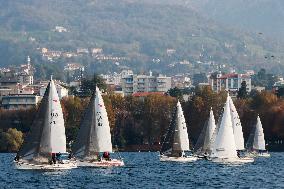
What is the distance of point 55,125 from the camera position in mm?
87375

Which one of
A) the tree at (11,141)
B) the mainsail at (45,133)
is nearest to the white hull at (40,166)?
the mainsail at (45,133)

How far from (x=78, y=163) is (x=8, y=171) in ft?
18.7

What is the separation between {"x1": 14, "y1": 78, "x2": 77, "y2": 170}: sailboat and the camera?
87.1 meters

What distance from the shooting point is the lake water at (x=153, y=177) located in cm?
7650

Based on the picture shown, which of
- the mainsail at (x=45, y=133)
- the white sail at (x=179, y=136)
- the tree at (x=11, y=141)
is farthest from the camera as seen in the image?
the tree at (x=11, y=141)

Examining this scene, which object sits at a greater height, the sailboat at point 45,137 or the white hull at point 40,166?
the sailboat at point 45,137

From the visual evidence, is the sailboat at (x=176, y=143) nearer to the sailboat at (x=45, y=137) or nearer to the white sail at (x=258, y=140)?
the white sail at (x=258, y=140)

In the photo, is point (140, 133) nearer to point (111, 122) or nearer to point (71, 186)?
point (111, 122)

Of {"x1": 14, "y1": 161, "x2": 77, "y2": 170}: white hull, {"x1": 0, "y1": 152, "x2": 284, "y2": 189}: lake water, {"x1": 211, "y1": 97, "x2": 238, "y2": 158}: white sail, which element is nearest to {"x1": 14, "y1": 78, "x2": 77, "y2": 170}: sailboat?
{"x1": 14, "y1": 161, "x2": 77, "y2": 170}: white hull

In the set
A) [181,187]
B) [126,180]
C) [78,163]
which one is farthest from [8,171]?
[181,187]

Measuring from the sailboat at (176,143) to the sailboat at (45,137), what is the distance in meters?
28.1

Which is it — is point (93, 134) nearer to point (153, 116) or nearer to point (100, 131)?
point (100, 131)

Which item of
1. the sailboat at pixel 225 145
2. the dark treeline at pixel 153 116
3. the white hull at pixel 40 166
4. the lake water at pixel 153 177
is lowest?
the lake water at pixel 153 177

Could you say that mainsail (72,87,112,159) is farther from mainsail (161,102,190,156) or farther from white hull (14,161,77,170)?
mainsail (161,102,190,156)
